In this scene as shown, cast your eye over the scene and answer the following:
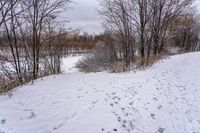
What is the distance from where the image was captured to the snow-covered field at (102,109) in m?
4.12

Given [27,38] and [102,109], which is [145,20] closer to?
[27,38]

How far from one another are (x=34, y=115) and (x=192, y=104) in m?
3.72

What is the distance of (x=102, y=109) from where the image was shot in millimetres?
4898

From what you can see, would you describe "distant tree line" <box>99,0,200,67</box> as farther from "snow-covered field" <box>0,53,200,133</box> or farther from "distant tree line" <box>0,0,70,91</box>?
"snow-covered field" <box>0,53,200,133</box>

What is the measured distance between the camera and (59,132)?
386 centimetres

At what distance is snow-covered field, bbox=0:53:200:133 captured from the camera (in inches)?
162

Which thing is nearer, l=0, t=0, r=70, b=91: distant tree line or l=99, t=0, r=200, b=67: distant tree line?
l=0, t=0, r=70, b=91: distant tree line

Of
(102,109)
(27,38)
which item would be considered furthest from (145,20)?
(102,109)

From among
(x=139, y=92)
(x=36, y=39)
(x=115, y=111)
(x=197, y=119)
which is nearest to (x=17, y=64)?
(x=36, y=39)

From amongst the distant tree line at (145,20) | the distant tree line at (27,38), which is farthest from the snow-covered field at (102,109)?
the distant tree line at (145,20)

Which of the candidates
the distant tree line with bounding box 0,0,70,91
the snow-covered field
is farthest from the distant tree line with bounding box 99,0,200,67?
the snow-covered field

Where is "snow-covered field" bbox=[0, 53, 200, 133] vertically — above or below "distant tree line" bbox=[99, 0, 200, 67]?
below

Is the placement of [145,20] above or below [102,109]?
above

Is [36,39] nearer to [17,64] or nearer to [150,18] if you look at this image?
[17,64]
